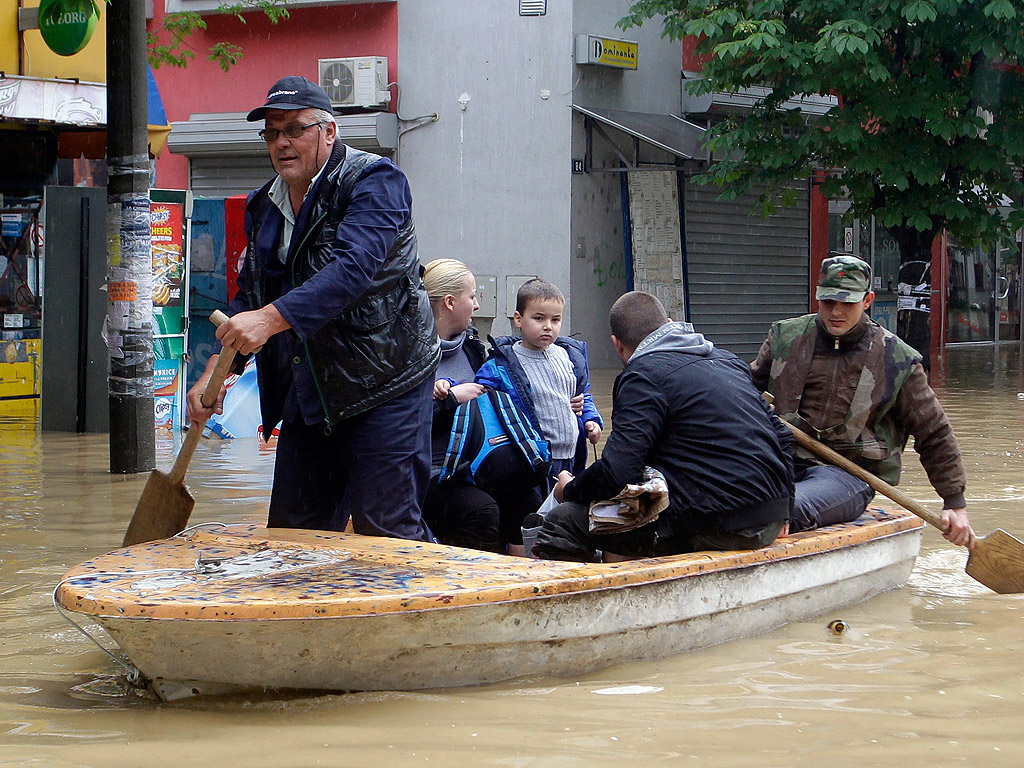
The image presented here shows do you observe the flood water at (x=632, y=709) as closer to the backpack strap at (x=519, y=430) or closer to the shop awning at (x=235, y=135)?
the backpack strap at (x=519, y=430)

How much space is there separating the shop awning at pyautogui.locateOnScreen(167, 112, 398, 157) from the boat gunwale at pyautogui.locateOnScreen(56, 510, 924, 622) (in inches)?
562

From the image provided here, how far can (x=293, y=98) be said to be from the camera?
4.26 m

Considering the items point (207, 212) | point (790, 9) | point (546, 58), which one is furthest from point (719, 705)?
point (546, 58)

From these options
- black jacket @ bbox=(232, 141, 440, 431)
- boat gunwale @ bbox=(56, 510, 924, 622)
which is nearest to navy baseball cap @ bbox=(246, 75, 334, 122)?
black jacket @ bbox=(232, 141, 440, 431)

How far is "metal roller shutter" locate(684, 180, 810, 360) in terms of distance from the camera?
19906mm

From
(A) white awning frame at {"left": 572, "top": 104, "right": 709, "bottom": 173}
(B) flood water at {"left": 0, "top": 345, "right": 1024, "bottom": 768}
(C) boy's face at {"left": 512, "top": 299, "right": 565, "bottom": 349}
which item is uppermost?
Result: (A) white awning frame at {"left": 572, "top": 104, "right": 709, "bottom": 173}

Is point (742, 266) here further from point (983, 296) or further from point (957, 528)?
point (957, 528)

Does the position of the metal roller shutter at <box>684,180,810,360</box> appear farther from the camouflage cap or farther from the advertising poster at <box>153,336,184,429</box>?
the camouflage cap

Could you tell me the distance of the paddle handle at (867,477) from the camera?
17.8 ft

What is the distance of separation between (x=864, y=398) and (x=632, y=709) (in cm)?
231

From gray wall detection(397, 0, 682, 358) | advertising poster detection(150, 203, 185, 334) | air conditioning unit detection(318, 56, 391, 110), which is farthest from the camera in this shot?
air conditioning unit detection(318, 56, 391, 110)

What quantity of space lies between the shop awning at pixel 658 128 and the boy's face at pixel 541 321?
12.5 metres

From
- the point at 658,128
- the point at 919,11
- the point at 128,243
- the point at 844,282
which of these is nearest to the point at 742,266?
the point at 658,128

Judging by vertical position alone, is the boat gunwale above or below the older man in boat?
below
